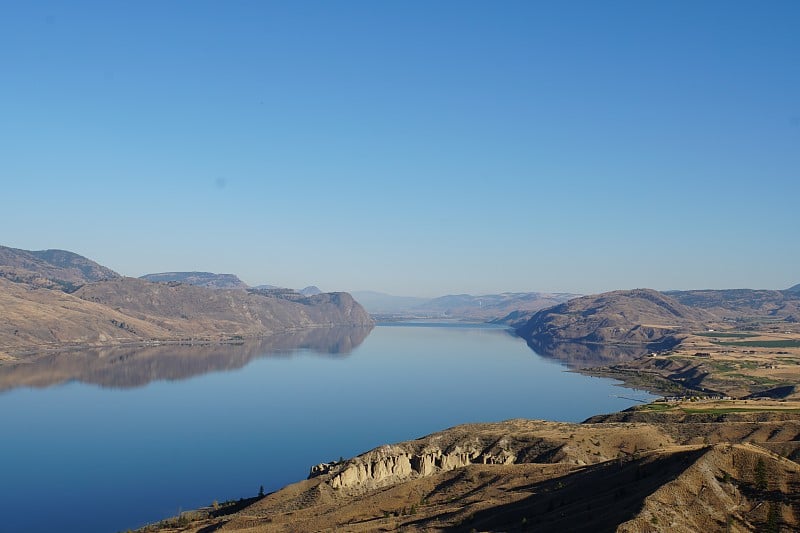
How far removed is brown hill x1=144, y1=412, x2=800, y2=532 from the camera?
37.7 m

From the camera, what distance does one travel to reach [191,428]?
13225cm

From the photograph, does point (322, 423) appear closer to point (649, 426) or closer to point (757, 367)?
point (649, 426)

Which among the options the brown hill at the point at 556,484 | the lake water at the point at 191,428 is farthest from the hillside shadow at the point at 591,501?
the lake water at the point at 191,428

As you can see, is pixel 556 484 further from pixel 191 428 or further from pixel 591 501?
pixel 191 428

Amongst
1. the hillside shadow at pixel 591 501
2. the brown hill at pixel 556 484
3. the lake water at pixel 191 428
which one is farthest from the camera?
the lake water at pixel 191 428

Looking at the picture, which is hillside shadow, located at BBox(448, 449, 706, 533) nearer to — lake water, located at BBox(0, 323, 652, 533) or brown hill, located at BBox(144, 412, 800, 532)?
brown hill, located at BBox(144, 412, 800, 532)

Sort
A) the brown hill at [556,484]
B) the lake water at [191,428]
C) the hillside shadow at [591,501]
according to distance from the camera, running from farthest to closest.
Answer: the lake water at [191,428] → the hillside shadow at [591,501] → the brown hill at [556,484]

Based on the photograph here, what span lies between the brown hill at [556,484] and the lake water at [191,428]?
68.8ft

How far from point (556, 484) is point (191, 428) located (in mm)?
96478

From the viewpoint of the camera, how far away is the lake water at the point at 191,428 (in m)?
86.0

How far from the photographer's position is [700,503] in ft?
124

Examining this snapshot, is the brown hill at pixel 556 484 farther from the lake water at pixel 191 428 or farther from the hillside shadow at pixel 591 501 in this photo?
the lake water at pixel 191 428

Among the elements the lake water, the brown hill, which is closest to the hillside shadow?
the brown hill

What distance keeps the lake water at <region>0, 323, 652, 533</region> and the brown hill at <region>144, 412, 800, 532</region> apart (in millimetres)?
20968
